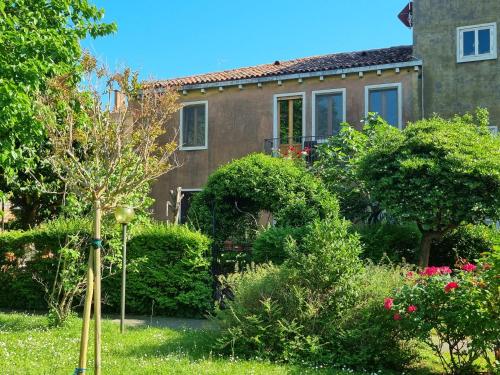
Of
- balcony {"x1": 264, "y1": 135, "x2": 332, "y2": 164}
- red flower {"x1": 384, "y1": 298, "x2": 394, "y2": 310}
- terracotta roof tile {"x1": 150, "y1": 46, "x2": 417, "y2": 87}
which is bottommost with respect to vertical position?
red flower {"x1": 384, "y1": 298, "x2": 394, "y2": 310}

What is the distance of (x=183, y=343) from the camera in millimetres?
8672

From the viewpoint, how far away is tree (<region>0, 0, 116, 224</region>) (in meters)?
9.95

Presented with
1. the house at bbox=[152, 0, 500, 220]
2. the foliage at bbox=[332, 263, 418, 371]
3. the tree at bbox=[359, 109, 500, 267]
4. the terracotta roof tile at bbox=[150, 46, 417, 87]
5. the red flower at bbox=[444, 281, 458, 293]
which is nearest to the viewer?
the red flower at bbox=[444, 281, 458, 293]

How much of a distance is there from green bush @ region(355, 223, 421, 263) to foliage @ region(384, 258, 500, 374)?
4200 mm

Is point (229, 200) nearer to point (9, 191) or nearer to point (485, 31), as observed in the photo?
point (9, 191)

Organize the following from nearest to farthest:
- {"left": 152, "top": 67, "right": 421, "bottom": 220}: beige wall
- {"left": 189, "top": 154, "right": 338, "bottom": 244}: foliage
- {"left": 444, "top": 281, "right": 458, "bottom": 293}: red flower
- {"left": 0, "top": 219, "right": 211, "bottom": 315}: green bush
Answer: {"left": 444, "top": 281, "right": 458, "bottom": 293}: red flower < {"left": 0, "top": 219, "right": 211, "bottom": 315}: green bush < {"left": 189, "top": 154, "right": 338, "bottom": 244}: foliage < {"left": 152, "top": 67, "right": 421, "bottom": 220}: beige wall

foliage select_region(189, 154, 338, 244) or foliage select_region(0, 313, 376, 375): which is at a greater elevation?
foliage select_region(189, 154, 338, 244)

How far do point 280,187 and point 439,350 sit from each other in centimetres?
680

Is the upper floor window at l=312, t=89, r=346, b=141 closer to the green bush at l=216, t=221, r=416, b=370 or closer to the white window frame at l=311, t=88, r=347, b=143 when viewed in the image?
the white window frame at l=311, t=88, r=347, b=143

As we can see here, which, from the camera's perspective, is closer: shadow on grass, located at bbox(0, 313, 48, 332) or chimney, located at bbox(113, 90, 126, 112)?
shadow on grass, located at bbox(0, 313, 48, 332)

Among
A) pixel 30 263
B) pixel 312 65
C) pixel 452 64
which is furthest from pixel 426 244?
pixel 312 65

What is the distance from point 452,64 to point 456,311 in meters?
13.2

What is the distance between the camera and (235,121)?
20781mm

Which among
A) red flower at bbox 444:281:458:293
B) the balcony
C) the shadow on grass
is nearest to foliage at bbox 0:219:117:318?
the shadow on grass
